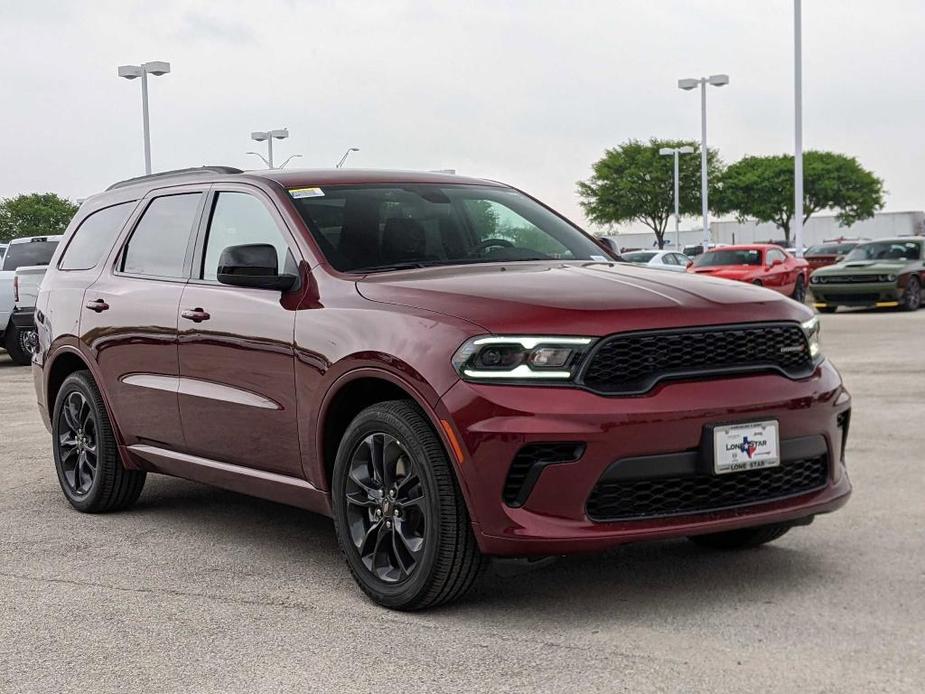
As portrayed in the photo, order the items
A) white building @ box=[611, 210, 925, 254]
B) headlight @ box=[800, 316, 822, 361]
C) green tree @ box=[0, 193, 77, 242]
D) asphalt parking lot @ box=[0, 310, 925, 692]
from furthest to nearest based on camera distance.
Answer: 1. white building @ box=[611, 210, 925, 254]
2. green tree @ box=[0, 193, 77, 242]
3. headlight @ box=[800, 316, 822, 361]
4. asphalt parking lot @ box=[0, 310, 925, 692]

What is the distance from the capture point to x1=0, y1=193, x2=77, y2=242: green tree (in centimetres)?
9438

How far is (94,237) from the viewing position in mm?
7332

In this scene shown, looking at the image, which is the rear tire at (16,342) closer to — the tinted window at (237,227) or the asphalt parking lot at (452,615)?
the asphalt parking lot at (452,615)

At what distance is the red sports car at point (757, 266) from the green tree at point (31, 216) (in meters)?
72.4

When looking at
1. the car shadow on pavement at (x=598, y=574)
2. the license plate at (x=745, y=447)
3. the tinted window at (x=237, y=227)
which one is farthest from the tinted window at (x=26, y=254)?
the license plate at (x=745, y=447)

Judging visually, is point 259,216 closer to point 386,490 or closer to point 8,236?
point 386,490

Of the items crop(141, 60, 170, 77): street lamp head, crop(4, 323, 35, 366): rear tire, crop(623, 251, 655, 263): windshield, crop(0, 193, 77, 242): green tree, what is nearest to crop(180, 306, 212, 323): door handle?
crop(4, 323, 35, 366): rear tire

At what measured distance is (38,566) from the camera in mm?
5805

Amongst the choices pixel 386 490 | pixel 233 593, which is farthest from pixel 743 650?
pixel 233 593

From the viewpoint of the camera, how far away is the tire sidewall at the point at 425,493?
15.2 ft

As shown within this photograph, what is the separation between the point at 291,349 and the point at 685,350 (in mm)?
1623

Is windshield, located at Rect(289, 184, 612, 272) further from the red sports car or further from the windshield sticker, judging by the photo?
the red sports car

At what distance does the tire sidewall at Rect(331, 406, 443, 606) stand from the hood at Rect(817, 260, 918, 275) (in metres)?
22.4

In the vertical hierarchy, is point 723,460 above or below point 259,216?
below
